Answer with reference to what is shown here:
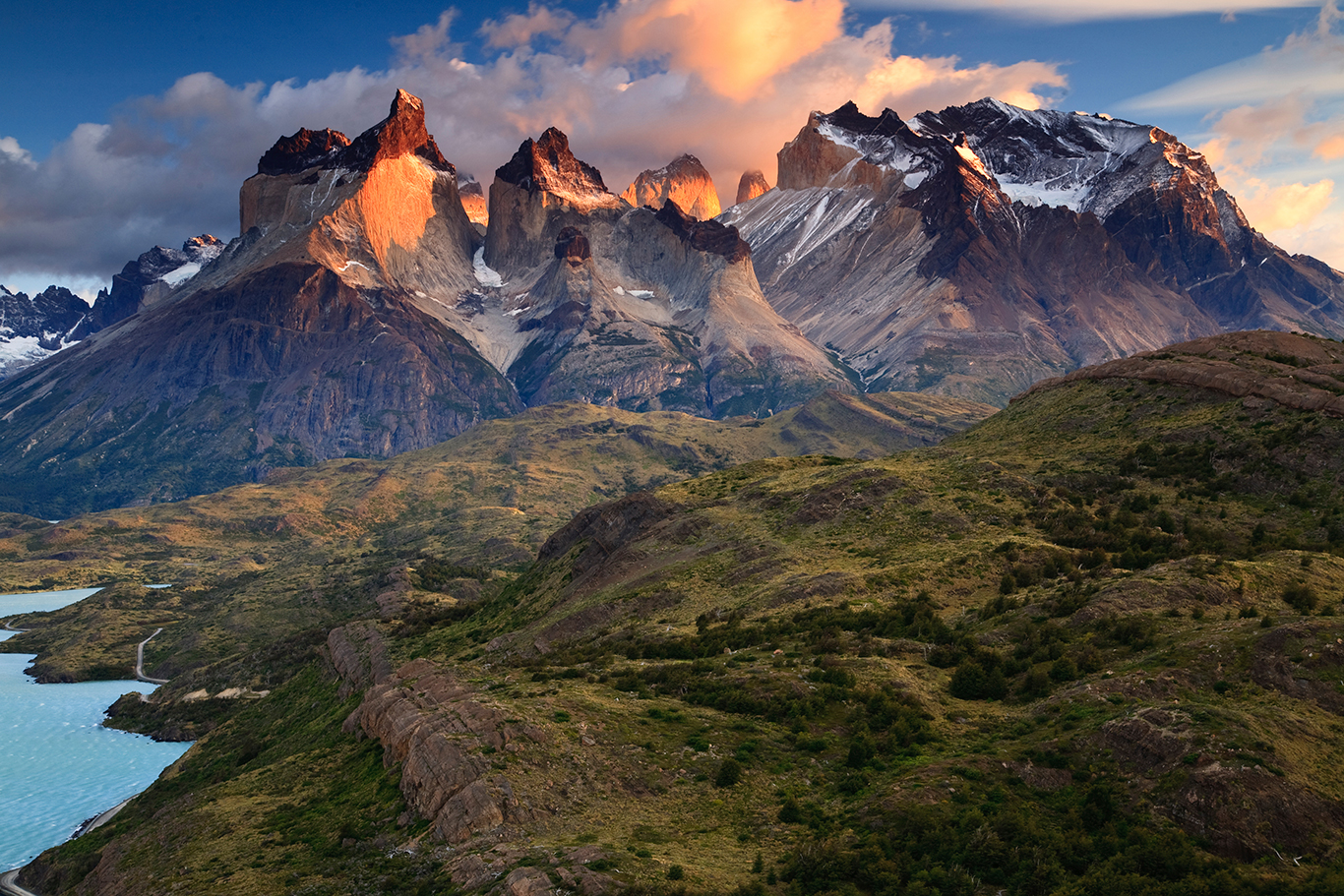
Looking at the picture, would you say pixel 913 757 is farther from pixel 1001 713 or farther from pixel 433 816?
pixel 433 816

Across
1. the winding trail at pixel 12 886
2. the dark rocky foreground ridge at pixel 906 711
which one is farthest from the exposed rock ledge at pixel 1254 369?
the winding trail at pixel 12 886

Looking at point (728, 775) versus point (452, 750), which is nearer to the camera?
point (728, 775)

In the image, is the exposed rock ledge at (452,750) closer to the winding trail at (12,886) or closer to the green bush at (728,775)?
the green bush at (728,775)

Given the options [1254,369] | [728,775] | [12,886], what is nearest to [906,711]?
[728,775]

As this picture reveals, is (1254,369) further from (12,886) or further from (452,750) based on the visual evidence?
(12,886)

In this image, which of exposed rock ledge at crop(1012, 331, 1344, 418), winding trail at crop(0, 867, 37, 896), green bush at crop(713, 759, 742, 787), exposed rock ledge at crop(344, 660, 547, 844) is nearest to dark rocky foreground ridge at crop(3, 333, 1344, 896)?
green bush at crop(713, 759, 742, 787)

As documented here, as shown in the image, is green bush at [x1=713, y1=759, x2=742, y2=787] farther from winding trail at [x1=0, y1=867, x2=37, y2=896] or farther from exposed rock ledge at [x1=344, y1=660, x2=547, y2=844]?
winding trail at [x1=0, y1=867, x2=37, y2=896]

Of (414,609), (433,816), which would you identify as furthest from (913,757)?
(414,609)

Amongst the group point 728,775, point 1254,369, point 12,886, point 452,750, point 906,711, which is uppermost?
point 1254,369
